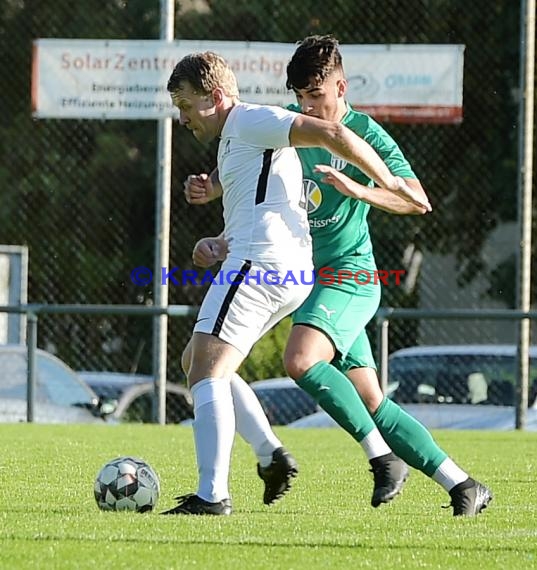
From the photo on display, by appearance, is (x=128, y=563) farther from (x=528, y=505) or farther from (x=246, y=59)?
(x=246, y=59)

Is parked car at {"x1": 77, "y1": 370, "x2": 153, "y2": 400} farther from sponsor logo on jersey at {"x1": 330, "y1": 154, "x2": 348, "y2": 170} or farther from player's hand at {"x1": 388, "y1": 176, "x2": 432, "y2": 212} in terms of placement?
player's hand at {"x1": 388, "y1": 176, "x2": 432, "y2": 212}

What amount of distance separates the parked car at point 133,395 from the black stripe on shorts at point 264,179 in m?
10.2

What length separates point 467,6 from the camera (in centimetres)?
1670

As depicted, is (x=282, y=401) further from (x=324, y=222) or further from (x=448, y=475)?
(x=448, y=475)

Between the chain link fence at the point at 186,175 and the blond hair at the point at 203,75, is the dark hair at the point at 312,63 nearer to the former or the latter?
the blond hair at the point at 203,75

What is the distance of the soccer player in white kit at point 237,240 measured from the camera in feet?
18.8

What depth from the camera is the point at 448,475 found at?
20.2 feet

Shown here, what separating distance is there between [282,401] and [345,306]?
342 inches

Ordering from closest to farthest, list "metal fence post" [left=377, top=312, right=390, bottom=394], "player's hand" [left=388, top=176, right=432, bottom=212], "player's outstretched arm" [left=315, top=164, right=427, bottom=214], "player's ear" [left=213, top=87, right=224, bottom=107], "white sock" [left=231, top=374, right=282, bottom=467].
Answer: "player's outstretched arm" [left=315, top=164, right=427, bottom=214] → "player's hand" [left=388, top=176, right=432, bottom=212] → "player's ear" [left=213, top=87, right=224, bottom=107] → "white sock" [left=231, top=374, right=282, bottom=467] → "metal fence post" [left=377, top=312, right=390, bottom=394]

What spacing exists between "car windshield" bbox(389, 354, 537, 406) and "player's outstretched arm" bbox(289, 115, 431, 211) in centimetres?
810

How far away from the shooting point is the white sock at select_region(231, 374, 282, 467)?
6.19m

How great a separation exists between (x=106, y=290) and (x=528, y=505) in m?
12.5

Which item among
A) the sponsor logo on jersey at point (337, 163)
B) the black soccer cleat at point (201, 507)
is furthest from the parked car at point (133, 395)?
the black soccer cleat at point (201, 507)

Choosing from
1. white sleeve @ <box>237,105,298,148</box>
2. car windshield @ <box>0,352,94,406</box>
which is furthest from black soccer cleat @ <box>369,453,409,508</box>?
car windshield @ <box>0,352,94,406</box>
